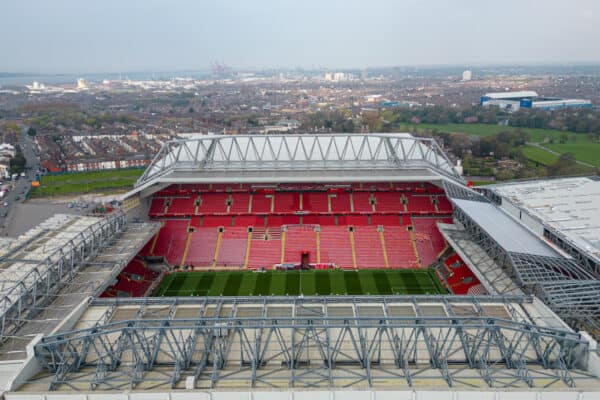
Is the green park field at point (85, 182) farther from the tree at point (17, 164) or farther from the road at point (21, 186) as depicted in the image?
the tree at point (17, 164)

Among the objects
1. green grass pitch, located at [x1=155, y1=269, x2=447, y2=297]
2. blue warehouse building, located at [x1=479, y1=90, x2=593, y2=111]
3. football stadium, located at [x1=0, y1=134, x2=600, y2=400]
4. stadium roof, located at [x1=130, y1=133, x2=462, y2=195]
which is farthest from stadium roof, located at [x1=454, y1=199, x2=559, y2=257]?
blue warehouse building, located at [x1=479, y1=90, x2=593, y2=111]

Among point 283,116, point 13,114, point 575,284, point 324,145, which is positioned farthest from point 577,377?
point 13,114

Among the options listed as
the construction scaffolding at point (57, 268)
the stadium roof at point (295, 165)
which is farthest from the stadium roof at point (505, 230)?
the construction scaffolding at point (57, 268)

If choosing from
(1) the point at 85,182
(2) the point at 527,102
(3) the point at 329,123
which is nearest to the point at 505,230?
(1) the point at 85,182

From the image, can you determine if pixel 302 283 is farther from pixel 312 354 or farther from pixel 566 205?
pixel 566 205

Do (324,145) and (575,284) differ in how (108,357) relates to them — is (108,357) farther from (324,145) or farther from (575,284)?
(324,145)
